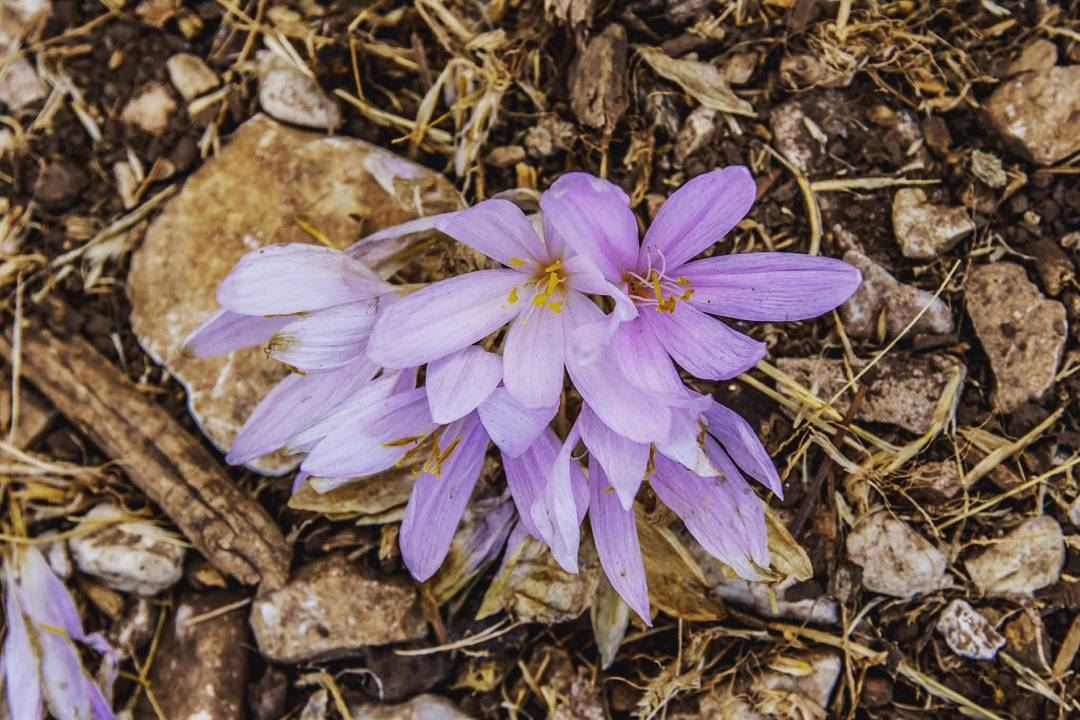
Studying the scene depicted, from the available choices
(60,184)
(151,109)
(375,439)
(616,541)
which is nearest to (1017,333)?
(616,541)

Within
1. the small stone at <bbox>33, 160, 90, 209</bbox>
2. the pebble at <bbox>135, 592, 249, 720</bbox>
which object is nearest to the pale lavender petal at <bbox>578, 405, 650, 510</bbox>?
the pebble at <bbox>135, 592, 249, 720</bbox>

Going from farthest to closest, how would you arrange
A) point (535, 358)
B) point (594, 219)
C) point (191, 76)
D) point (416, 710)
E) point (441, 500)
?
point (191, 76) < point (416, 710) < point (441, 500) < point (535, 358) < point (594, 219)

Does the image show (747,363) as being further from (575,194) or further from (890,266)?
(890,266)

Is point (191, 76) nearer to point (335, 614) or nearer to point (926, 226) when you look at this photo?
point (335, 614)

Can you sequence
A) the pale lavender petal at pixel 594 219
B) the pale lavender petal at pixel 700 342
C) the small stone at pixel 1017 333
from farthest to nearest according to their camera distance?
the small stone at pixel 1017 333
the pale lavender petal at pixel 700 342
the pale lavender petal at pixel 594 219

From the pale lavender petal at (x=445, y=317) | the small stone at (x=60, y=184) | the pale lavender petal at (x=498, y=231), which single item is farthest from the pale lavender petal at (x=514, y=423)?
the small stone at (x=60, y=184)

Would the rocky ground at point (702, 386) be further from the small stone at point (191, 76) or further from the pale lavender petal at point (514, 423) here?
the pale lavender petal at point (514, 423)
